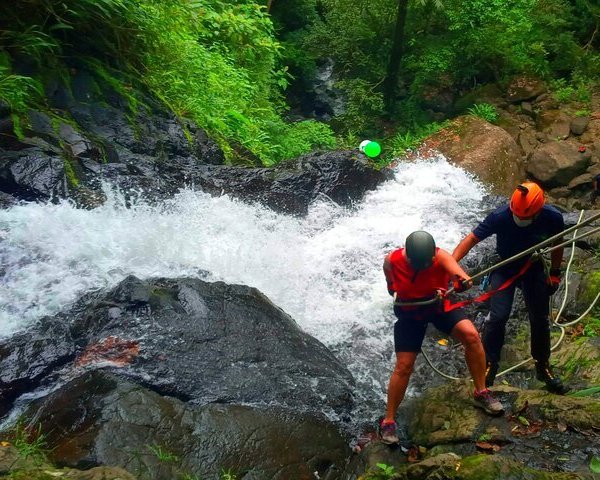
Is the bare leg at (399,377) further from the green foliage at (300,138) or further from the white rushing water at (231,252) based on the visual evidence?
the green foliage at (300,138)

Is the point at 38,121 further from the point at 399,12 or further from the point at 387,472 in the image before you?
the point at 399,12

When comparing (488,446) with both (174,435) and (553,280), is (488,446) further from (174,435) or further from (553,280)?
(174,435)

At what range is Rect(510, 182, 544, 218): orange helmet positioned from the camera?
4137 millimetres

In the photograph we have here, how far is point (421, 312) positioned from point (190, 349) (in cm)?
220

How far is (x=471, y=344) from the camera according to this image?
4.09 metres

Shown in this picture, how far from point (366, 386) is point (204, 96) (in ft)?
21.1

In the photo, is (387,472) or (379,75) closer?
(387,472)

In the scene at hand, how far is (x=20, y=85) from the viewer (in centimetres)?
678

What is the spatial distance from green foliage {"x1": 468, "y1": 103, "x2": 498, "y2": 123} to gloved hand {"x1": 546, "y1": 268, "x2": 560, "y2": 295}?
10397mm

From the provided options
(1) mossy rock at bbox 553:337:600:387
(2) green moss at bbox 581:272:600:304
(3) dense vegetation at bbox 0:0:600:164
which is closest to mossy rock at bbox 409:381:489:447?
(1) mossy rock at bbox 553:337:600:387

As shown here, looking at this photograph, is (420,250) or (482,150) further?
(482,150)

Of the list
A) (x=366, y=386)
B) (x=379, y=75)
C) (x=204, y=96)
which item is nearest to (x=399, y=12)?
(x=379, y=75)

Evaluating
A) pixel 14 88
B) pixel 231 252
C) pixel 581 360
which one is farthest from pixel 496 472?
pixel 14 88

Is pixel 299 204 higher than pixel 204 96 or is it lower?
lower
